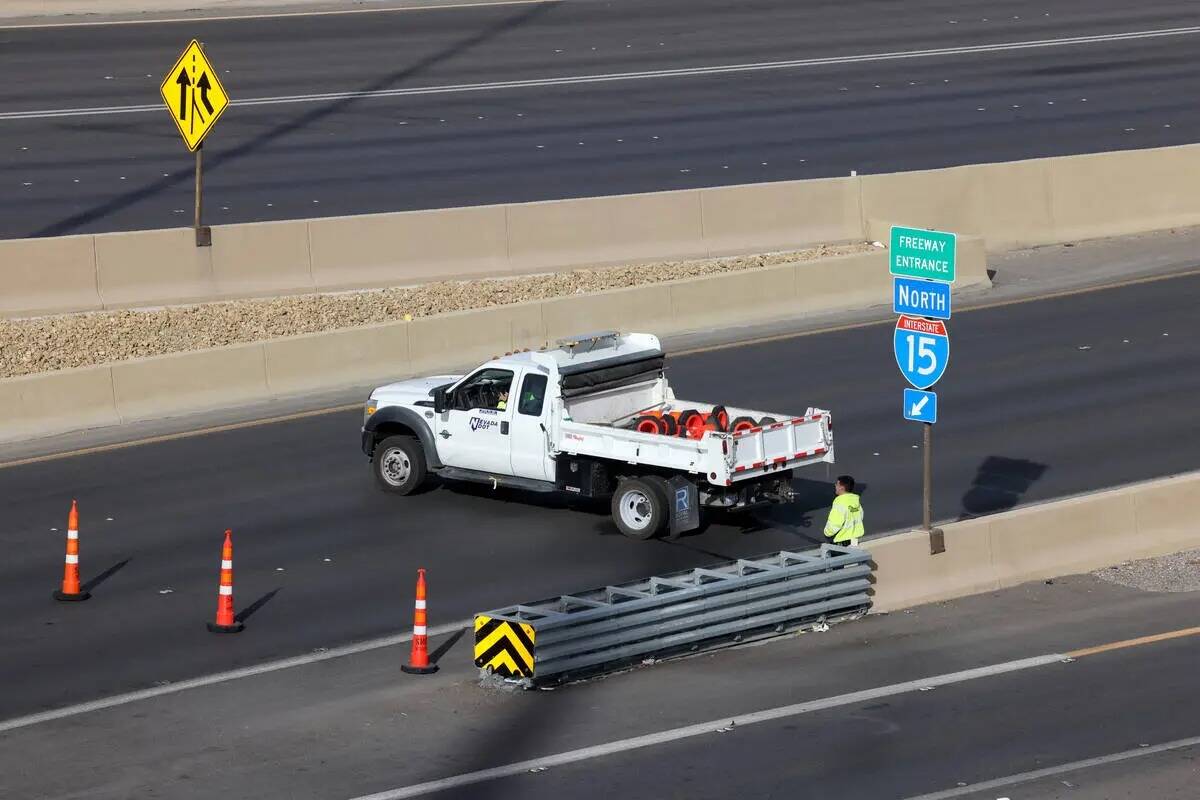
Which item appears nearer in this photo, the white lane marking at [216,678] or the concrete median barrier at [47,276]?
the white lane marking at [216,678]

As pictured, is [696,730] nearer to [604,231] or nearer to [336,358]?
[336,358]

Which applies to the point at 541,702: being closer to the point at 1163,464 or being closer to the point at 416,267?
the point at 1163,464

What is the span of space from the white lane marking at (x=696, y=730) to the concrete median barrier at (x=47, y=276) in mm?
16937

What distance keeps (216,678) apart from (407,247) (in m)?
15.6

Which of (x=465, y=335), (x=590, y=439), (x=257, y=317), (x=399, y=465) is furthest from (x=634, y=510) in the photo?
(x=257, y=317)

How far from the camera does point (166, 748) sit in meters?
14.2

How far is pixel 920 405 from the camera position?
60.3ft

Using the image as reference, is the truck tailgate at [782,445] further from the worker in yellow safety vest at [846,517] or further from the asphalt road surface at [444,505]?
the worker in yellow safety vest at [846,517]

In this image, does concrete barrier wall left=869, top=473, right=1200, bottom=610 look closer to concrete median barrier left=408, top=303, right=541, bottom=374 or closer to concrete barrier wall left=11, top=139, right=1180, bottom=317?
concrete median barrier left=408, top=303, right=541, bottom=374

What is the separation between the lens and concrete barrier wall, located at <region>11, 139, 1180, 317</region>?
2875cm

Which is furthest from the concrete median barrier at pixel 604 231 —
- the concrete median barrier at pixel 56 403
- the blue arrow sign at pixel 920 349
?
the blue arrow sign at pixel 920 349

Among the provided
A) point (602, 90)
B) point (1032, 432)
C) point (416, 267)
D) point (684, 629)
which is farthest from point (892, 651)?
point (602, 90)

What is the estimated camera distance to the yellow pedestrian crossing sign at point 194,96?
29453 mm

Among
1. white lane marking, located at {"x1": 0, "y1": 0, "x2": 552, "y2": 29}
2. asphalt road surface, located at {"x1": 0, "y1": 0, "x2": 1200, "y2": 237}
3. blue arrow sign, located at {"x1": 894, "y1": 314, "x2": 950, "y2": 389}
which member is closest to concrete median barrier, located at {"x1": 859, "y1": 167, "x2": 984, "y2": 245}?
asphalt road surface, located at {"x1": 0, "y1": 0, "x2": 1200, "y2": 237}
